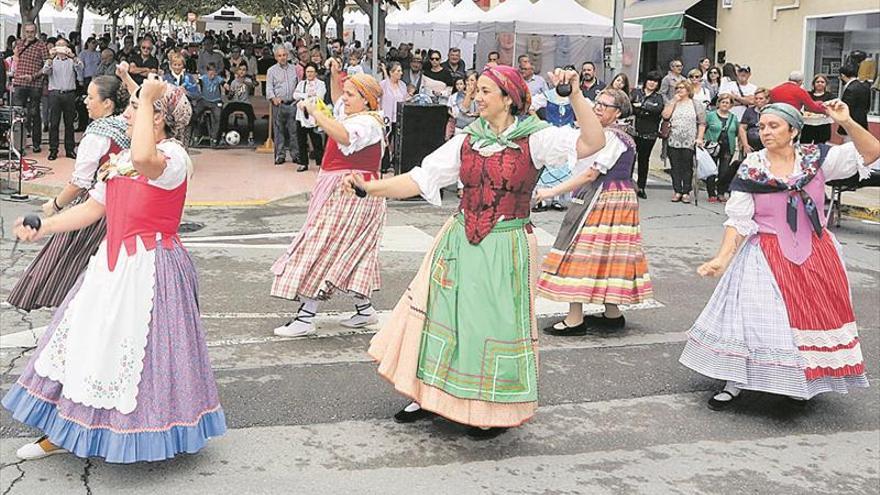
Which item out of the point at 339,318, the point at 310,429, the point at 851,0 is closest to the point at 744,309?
the point at 310,429

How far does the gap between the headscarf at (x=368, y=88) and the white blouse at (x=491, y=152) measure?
5.25 feet

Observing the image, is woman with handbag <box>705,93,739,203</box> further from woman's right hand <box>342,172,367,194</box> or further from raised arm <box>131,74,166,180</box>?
raised arm <box>131,74,166,180</box>

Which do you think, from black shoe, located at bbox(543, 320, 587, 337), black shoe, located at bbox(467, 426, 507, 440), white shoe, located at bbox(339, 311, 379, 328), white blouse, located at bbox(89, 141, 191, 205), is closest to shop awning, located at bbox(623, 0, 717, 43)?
black shoe, located at bbox(543, 320, 587, 337)

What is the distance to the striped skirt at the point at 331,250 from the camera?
6.73 meters

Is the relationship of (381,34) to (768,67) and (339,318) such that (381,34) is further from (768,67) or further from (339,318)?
(339,318)

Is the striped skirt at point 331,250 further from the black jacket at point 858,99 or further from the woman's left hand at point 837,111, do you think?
the black jacket at point 858,99

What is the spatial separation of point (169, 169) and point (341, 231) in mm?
2468

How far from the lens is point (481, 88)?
4945mm

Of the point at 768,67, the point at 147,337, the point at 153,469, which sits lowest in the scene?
the point at 153,469

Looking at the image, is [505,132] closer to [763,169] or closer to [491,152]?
[491,152]

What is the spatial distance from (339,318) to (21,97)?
1048cm

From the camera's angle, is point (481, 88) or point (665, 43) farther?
point (665, 43)

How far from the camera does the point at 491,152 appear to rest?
4.93 meters

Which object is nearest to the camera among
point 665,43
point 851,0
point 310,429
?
point 310,429
